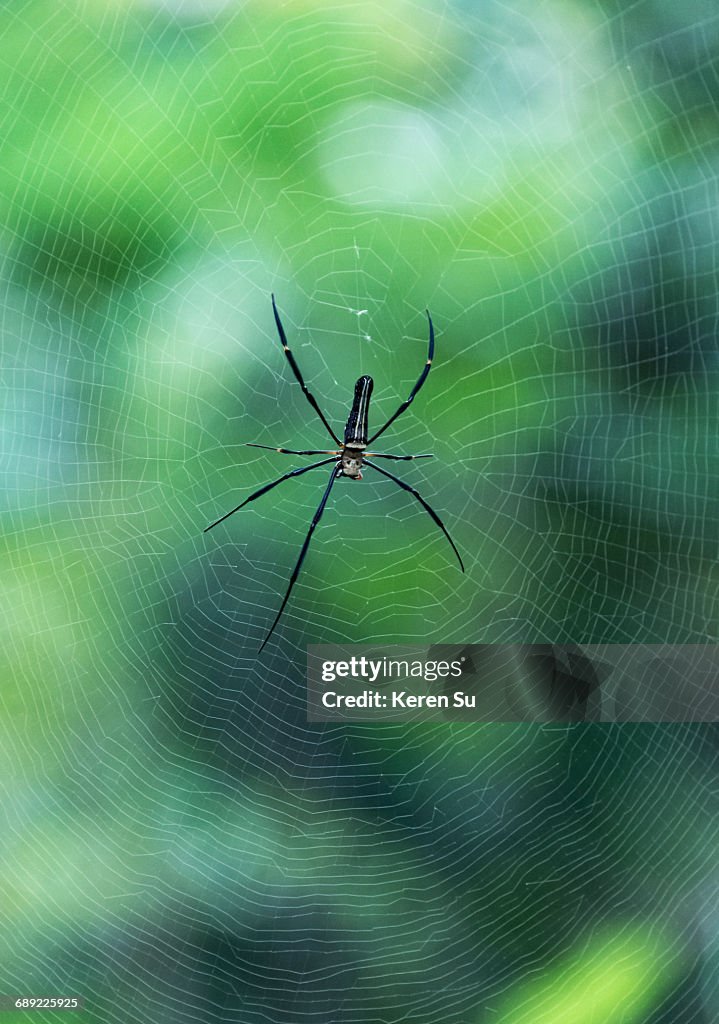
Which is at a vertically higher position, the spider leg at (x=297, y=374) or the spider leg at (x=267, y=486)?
the spider leg at (x=297, y=374)

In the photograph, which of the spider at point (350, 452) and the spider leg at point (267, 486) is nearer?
the spider at point (350, 452)

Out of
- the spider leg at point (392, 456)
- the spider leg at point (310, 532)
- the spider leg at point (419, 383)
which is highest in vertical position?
the spider leg at point (419, 383)

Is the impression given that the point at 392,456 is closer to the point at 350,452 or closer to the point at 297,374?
the point at 350,452

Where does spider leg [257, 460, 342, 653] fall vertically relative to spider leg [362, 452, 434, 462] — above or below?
below

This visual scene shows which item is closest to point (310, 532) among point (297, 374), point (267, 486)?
point (267, 486)

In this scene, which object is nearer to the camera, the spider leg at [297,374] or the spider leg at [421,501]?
the spider leg at [297,374]
